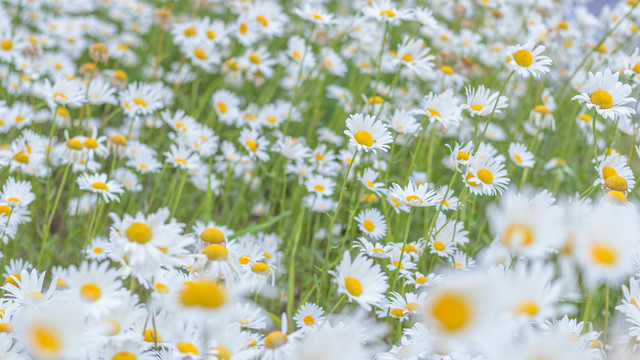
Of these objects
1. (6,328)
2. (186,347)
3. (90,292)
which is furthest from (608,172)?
(6,328)

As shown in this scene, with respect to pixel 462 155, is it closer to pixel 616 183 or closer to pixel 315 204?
pixel 616 183

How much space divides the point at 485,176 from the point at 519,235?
778 mm

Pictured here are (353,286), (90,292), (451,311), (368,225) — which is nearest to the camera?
(451,311)

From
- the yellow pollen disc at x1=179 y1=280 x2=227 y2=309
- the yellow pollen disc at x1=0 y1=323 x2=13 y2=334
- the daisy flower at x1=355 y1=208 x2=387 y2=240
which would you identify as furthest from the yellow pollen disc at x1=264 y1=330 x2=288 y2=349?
the daisy flower at x1=355 y1=208 x2=387 y2=240

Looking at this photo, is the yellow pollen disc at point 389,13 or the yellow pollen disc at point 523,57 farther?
the yellow pollen disc at point 389,13

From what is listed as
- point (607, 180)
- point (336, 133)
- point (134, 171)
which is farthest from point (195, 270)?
point (336, 133)

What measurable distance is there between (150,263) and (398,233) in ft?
4.00

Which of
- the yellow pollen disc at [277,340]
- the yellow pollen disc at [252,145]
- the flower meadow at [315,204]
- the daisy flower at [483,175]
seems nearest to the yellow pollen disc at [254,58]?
the flower meadow at [315,204]

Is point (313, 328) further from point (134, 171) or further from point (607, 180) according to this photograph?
point (134, 171)

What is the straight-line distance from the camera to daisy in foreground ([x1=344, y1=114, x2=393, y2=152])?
4.58 ft

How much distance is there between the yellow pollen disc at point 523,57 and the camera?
1.48m

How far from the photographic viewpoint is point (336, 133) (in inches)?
106

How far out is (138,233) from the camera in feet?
2.82

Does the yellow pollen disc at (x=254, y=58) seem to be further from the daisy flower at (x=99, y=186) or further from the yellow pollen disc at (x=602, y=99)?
the yellow pollen disc at (x=602, y=99)
